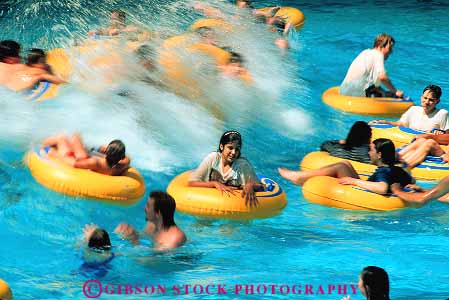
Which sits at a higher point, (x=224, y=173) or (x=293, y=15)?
(x=293, y=15)

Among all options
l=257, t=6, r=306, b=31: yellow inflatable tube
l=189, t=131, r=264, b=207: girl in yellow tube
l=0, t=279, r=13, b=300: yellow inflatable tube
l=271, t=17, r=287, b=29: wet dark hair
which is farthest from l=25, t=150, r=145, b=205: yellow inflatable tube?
l=257, t=6, r=306, b=31: yellow inflatable tube

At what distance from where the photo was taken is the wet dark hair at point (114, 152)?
9.59 meters

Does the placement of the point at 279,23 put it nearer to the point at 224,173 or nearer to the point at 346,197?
the point at 346,197

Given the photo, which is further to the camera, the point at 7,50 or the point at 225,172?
the point at 7,50

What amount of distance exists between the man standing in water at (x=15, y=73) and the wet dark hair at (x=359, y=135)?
12.8 feet

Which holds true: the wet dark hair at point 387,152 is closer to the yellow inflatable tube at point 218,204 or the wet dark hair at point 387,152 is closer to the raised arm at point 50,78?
the yellow inflatable tube at point 218,204

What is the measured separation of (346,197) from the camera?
9875mm

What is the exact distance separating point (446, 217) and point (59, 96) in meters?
4.99

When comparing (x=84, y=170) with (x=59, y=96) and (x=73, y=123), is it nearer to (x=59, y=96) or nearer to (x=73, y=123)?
(x=73, y=123)

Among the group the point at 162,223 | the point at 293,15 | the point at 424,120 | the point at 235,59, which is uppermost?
the point at 293,15

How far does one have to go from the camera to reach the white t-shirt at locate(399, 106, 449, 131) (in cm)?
1151

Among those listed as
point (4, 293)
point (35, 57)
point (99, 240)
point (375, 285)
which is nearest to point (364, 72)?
point (35, 57)

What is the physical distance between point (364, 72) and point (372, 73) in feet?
0.37

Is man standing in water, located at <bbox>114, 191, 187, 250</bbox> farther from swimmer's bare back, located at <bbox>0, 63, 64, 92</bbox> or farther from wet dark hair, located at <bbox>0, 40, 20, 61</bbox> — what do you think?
wet dark hair, located at <bbox>0, 40, 20, 61</bbox>
